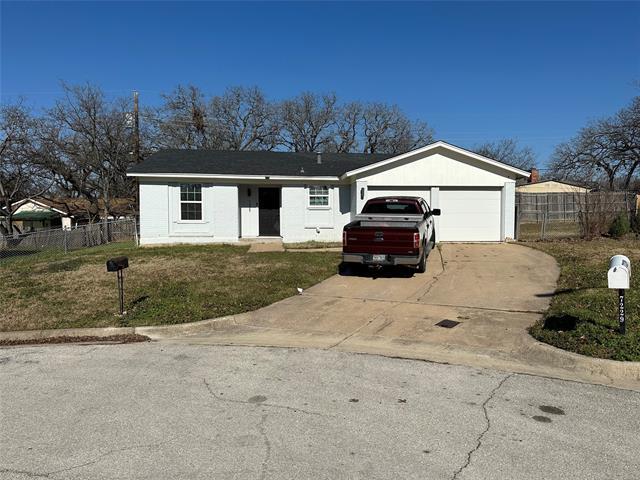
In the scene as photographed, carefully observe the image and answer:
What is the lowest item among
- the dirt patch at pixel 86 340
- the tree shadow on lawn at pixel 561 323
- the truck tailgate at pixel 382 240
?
the dirt patch at pixel 86 340

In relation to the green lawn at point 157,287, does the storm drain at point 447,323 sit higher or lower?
lower

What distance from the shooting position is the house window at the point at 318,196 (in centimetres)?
2044

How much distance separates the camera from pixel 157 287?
10516mm

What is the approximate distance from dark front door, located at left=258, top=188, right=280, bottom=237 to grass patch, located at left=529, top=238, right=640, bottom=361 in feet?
39.7

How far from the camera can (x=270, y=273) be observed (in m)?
12.1

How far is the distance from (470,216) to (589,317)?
1152 centimetres

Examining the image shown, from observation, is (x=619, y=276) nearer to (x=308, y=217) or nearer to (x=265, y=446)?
(x=265, y=446)

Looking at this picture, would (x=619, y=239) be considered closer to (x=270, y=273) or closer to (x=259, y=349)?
(x=270, y=273)

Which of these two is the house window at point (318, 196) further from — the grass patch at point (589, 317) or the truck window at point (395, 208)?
the grass patch at point (589, 317)

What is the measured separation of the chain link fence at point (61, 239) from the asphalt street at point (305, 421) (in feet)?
52.8

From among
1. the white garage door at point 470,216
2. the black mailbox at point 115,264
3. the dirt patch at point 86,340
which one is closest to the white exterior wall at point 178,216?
the white garage door at point 470,216

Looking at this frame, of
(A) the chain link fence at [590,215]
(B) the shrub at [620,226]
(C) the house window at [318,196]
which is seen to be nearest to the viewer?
(B) the shrub at [620,226]

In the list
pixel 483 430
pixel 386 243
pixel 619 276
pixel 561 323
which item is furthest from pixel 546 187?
pixel 483 430

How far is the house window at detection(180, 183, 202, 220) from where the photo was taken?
19469 mm
